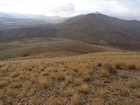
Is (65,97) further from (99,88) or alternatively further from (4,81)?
(4,81)

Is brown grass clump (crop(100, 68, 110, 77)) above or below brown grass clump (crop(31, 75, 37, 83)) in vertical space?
above

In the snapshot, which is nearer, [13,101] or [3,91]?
[13,101]

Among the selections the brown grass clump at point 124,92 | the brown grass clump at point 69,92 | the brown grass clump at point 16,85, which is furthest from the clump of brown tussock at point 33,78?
the brown grass clump at point 124,92

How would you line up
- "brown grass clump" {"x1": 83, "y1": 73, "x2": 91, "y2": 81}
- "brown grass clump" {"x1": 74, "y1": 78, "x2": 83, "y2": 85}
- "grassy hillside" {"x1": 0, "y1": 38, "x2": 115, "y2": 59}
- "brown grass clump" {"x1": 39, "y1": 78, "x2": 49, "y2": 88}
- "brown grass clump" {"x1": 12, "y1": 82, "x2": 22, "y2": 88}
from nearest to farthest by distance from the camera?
1. "brown grass clump" {"x1": 74, "y1": 78, "x2": 83, "y2": 85}
2. "brown grass clump" {"x1": 39, "y1": 78, "x2": 49, "y2": 88}
3. "brown grass clump" {"x1": 83, "y1": 73, "x2": 91, "y2": 81}
4. "brown grass clump" {"x1": 12, "y1": 82, "x2": 22, "y2": 88}
5. "grassy hillside" {"x1": 0, "y1": 38, "x2": 115, "y2": 59}

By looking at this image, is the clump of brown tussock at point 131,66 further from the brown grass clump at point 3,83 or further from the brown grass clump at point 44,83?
the brown grass clump at point 3,83

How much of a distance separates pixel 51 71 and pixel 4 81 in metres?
2.88

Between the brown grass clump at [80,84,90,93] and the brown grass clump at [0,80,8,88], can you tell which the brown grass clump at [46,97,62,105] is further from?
the brown grass clump at [0,80,8,88]

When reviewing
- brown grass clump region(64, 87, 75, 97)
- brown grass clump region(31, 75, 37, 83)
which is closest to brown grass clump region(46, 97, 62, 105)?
brown grass clump region(64, 87, 75, 97)

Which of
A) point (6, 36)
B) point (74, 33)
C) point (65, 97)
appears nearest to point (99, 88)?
point (65, 97)

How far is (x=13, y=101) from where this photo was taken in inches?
384

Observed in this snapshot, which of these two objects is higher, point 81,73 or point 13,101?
point 81,73

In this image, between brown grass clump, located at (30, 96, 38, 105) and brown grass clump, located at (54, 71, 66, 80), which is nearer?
brown grass clump, located at (30, 96, 38, 105)

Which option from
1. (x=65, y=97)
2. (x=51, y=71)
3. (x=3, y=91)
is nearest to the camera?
(x=65, y=97)

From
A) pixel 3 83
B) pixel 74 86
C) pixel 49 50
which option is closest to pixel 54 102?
pixel 74 86
